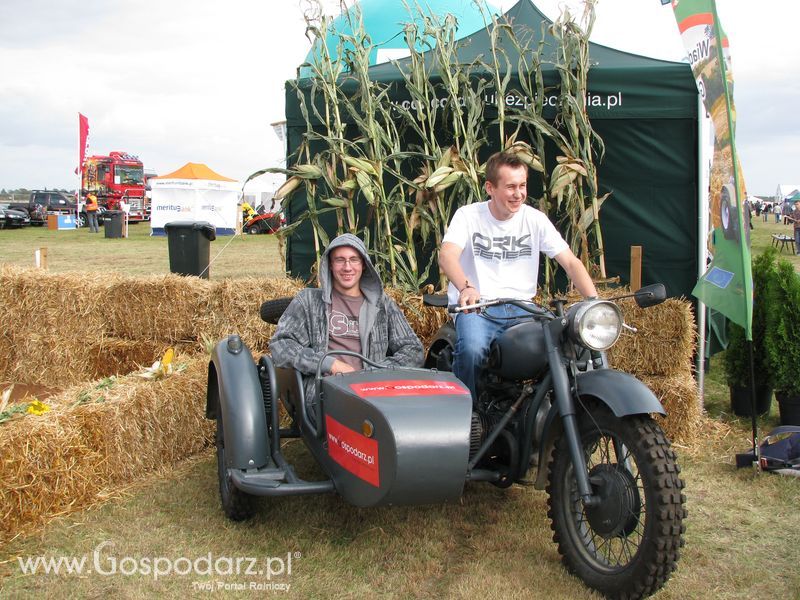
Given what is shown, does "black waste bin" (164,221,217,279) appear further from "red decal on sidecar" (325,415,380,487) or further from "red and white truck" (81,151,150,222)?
"red and white truck" (81,151,150,222)

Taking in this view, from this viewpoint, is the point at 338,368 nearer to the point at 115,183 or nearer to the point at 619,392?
the point at 619,392

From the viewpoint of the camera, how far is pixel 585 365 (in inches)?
118

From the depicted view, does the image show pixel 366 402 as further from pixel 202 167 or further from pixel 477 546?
pixel 202 167

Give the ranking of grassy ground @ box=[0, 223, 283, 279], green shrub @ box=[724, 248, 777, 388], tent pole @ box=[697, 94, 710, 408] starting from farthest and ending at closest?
grassy ground @ box=[0, 223, 283, 279], tent pole @ box=[697, 94, 710, 408], green shrub @ box=[724, 248, 777, 388]

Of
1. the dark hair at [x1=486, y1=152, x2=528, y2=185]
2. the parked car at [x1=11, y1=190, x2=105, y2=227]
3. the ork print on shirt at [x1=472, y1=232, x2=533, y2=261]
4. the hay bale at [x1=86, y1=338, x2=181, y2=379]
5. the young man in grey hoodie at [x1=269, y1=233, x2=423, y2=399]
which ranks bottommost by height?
the hay bale at [x1=86, y1=338, x2=181, y2=379]

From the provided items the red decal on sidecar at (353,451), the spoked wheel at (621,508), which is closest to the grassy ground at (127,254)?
the red decal on sidecar at (353,451)

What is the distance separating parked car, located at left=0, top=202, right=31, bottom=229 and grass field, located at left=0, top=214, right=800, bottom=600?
2811 centimetres

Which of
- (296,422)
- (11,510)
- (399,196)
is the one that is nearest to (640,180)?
(399,196)

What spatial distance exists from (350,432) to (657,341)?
271 cm

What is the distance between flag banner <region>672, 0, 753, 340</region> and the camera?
4109 mm

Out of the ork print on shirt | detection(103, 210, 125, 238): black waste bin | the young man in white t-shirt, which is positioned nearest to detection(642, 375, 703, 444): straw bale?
the young man in white t-shirt

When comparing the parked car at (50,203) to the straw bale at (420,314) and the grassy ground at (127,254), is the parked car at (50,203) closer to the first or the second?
the grassy ground at (127,254)

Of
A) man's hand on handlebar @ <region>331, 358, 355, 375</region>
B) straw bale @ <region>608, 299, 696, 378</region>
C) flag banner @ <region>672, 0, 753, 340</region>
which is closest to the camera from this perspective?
man's hand on handlebar @ <region>331, 358, 355, 375</region>

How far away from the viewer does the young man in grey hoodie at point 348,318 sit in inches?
138
